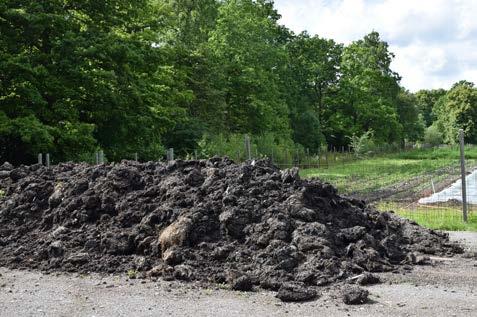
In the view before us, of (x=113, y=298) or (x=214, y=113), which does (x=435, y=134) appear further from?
(x=113, y=298)

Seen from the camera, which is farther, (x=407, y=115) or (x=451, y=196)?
(x=407, y=115)

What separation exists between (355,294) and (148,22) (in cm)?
2187

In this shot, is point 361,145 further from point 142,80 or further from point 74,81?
point 74,81

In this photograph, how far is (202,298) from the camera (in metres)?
6.63

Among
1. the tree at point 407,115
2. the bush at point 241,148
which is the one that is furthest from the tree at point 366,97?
the bush at point 241,148

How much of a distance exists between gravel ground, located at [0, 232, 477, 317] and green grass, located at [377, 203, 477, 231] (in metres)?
3.96

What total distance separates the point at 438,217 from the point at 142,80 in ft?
47.7

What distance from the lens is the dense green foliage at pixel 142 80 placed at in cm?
2042

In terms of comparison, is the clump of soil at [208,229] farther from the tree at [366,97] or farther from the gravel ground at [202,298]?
the tree at [366,97]

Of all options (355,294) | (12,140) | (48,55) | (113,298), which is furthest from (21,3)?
(355,294)

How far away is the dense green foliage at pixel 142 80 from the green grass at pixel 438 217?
10629 mm

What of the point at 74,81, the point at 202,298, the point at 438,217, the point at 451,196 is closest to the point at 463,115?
the point at 451,196

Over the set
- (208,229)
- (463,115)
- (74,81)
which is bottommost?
(208,229)

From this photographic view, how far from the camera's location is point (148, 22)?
2625cm
